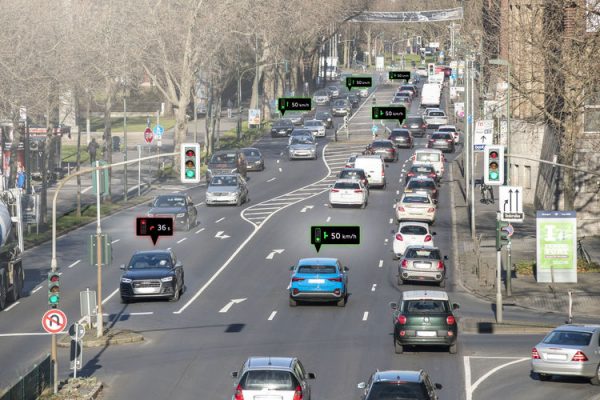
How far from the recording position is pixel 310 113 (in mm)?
133125

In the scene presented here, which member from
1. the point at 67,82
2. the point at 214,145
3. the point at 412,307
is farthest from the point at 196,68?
the point at 412,307

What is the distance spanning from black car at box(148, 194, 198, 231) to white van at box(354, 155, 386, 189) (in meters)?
14.6

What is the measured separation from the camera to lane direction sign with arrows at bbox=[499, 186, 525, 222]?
46000 mm

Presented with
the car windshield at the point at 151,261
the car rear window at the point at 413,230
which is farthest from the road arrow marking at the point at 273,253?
the car windshield at the point at 151,261

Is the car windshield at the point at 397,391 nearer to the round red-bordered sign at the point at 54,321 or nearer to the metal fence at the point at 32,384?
the metal fence at the point at 32,384

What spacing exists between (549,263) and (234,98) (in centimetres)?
11412

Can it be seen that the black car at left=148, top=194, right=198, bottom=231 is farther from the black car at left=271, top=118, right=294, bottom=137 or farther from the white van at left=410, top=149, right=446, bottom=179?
the black car at left=271, top=118, right=294, bottom=137

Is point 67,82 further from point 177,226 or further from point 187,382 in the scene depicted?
point 187,382

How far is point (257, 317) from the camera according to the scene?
1630 inches

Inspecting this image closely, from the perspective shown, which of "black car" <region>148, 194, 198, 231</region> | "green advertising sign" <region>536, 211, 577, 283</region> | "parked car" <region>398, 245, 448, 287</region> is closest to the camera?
"parked car" <region>398, 245, 448, 287</region>

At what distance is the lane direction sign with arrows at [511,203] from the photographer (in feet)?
151

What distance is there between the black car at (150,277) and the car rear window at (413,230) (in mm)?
11944

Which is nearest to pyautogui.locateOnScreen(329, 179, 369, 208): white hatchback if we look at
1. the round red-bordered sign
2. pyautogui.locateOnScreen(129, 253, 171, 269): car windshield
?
pyautogui.locateOnScreen(129, 253, 171, 269): car windshield

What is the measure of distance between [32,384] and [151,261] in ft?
52.7
